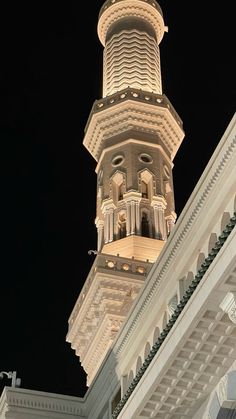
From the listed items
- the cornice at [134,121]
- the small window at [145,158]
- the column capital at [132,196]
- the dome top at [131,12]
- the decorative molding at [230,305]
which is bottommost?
the decorative molding at [230,305]

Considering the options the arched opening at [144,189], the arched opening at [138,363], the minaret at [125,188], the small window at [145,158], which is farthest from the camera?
the small window at [145,158]

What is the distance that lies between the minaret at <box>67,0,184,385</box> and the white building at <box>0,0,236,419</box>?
0.15 ft

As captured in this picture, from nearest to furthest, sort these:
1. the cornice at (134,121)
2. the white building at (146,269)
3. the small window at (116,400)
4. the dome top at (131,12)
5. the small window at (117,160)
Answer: the white building at (146,269)
the small window at (116,400)
the small window at (117,160)
the cornice at (134,121)
the dome top at (131,12)

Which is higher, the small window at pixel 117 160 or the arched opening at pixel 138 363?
the small window at pixel 117 160

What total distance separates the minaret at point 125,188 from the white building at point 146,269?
45 millimetres

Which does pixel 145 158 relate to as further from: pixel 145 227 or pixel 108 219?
pixel 145 227

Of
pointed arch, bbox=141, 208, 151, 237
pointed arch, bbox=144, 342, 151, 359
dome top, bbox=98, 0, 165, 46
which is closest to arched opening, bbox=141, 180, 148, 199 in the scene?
pointed arch, bbox=141, 208, 151, 237

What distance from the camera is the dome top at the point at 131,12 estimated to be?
1388 inches

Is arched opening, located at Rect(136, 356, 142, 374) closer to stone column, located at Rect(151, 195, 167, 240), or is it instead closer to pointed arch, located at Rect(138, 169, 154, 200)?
stone column, located at Rect(151, 195, 167, 240)

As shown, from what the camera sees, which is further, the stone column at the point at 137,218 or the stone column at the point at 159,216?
the stone column at the point at 159,216

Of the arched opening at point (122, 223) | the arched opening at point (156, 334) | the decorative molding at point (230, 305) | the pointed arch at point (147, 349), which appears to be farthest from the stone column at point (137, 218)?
the decorative molding at point (230, 305)

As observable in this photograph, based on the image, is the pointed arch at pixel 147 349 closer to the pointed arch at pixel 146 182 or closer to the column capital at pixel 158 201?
the column capital at pixel 158 201

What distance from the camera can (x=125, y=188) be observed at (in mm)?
28438

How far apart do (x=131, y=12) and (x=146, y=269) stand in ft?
46.9
